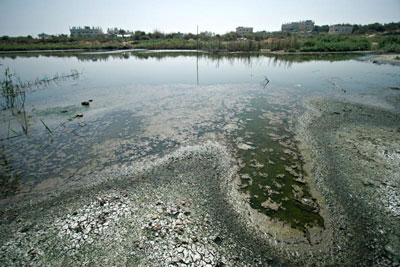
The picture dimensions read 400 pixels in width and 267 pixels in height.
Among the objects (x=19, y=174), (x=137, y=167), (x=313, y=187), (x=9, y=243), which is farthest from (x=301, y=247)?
(x=19, y=174)

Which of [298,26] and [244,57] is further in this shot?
[298,26]

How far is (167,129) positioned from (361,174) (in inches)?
212

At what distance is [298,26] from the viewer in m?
105

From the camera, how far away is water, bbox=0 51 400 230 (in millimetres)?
3889

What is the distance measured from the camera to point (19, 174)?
4.20 metres

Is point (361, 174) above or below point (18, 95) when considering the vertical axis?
Result: below

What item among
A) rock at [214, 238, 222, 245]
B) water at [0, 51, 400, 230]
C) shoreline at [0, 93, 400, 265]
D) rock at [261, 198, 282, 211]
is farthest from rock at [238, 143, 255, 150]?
rock at [214, 238, 222, 245]

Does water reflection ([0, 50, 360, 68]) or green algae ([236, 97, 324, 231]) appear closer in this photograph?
green algae ([236, 97, 324, 231])

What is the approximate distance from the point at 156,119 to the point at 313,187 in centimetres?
561

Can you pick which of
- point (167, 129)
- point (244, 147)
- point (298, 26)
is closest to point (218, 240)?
point (244, 147)

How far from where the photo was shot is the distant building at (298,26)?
9842 centimetres

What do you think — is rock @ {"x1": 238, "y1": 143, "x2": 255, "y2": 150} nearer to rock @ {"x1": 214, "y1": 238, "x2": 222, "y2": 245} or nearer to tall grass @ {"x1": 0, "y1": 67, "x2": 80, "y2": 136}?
rock @ {"x1": 214, "y1": 238, "x2": 222, "y2": 245}

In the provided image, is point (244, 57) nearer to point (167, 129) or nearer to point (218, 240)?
point (167, 129)

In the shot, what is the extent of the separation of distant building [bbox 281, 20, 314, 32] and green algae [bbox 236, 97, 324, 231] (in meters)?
114
